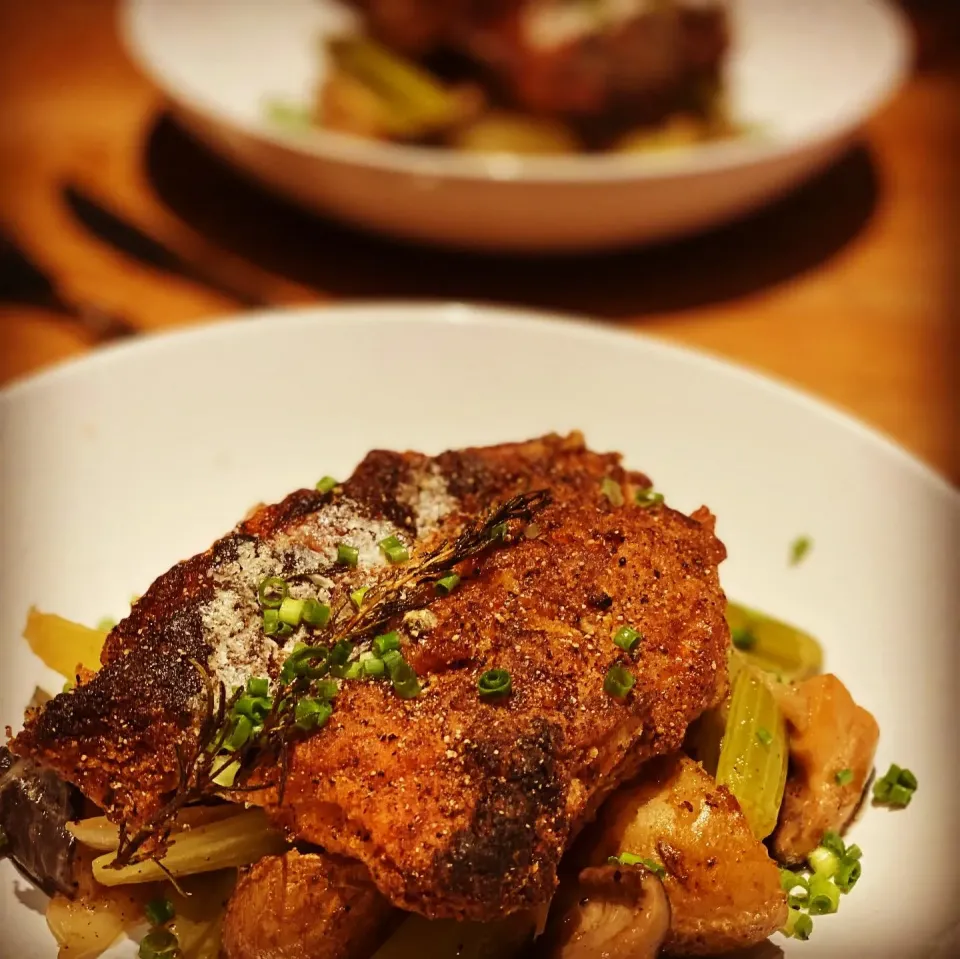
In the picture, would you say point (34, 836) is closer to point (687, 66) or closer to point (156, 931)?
point (156, 931)

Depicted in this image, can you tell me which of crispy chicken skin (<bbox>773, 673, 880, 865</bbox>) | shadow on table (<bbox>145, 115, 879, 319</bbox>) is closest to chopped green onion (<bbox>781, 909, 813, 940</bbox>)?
crispy chicken skin (<bbox>773, 673, 880, 865</bbox>)

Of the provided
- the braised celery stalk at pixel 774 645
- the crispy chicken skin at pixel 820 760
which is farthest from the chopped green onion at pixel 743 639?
the crispy chicken skin at pixel 820 760

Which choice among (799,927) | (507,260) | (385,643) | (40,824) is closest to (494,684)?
(385,643)

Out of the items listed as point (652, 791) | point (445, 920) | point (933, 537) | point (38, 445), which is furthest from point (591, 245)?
point (445, 920)

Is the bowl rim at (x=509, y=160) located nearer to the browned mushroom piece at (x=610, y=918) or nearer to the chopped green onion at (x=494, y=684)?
the chopped green onion at (x=494, y=684)

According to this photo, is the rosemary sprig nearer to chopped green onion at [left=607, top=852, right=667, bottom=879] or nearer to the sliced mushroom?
the sliced mushroom
